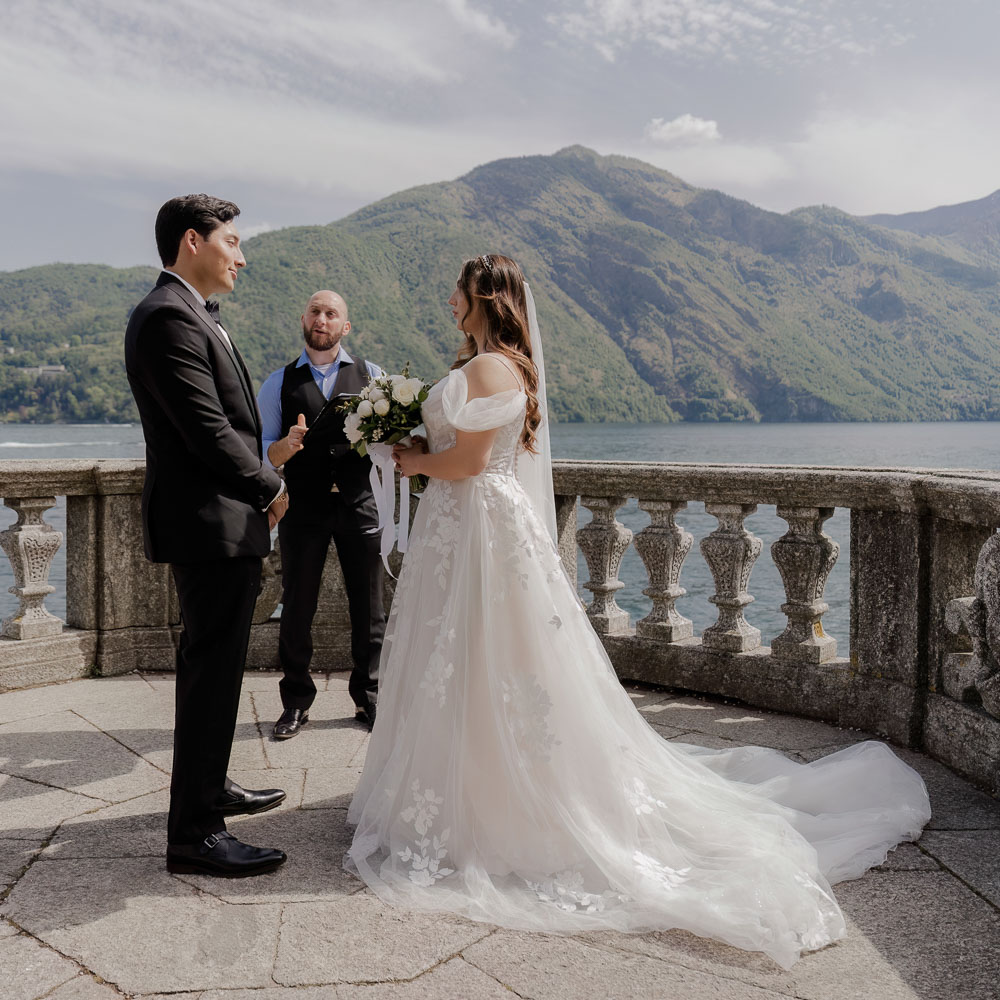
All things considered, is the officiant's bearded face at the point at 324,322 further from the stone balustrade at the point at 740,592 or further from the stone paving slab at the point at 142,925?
the stone paving slab at the point at 142,925

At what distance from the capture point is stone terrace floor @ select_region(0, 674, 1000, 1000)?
236 cm

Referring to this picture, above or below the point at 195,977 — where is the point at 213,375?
above

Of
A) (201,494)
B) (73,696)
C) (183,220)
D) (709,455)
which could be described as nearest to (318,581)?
(73,696)

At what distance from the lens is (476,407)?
318cm

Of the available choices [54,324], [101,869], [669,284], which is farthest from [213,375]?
[669,284]

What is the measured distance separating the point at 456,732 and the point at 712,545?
2.27 m

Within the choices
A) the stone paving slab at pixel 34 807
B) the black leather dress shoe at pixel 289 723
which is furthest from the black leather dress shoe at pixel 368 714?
the stone paving slab at pixel 34 807

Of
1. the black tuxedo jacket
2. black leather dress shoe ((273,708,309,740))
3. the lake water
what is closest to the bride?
the black tuxedo jacket

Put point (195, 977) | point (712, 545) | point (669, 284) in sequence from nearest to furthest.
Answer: point (195, 977) → point (712, 545) → point (669, 284)

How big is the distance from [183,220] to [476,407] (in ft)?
3.66

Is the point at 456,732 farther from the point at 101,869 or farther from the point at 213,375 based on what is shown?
the point at 213,375

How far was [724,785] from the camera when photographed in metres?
3.45

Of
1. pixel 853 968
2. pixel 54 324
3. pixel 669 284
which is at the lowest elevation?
pixel 853 968

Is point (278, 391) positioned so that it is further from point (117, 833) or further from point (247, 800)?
point (117, 833)
